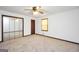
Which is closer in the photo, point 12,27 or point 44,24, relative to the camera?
point 12,27

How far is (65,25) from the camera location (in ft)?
17.0

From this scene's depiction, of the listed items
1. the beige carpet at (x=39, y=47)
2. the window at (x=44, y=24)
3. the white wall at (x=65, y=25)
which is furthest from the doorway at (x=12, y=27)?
the white wall at (x=65, y=25)

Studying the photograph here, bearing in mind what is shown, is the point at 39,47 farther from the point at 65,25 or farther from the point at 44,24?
the point at 44,24

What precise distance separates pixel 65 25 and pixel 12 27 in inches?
146

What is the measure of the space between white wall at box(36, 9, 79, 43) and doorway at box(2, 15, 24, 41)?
7.92 ft

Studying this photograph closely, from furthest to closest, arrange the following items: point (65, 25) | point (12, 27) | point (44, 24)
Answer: point (44, 24)
point (12, 27)
point (65, 25)

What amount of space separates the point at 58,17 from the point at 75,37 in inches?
77.3

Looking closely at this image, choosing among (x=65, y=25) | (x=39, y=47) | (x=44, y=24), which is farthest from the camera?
(x=44, y=24)

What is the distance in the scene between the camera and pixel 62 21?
5.44 meters

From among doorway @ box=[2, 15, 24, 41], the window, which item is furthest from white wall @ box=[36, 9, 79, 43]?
doorway @ box=[2, 15, 24, 41]

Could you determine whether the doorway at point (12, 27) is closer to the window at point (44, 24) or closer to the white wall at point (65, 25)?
the window at point (44, 24)

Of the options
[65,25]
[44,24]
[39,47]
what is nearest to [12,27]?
[44,24]
